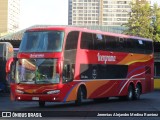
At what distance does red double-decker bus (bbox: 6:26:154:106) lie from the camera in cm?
2077

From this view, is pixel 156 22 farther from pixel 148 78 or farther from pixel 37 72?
pixel 37 72

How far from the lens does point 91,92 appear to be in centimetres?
2359

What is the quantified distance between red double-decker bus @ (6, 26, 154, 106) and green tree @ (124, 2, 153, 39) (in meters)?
40.3

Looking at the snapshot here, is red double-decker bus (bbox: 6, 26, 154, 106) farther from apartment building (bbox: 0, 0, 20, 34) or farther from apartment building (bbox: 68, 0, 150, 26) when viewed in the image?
apartment building (bbox: 68, 0, 150, 26)

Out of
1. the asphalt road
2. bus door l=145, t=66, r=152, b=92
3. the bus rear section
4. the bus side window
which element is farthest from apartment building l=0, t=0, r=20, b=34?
the bus side window

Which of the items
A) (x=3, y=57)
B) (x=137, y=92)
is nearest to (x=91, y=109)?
(x=137, y=92)

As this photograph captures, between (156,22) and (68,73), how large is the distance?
50.0m

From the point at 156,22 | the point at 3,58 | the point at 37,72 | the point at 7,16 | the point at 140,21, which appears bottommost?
the point at 3,58

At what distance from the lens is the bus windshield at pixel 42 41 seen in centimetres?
2098

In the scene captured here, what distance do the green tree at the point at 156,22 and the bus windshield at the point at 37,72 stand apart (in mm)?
48479

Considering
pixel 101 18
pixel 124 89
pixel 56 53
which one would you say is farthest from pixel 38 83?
pixel 101 18

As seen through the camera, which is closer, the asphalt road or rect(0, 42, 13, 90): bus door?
the asphalt road

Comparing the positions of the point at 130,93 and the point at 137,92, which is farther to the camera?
the point at 137,92

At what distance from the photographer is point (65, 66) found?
2112cm
